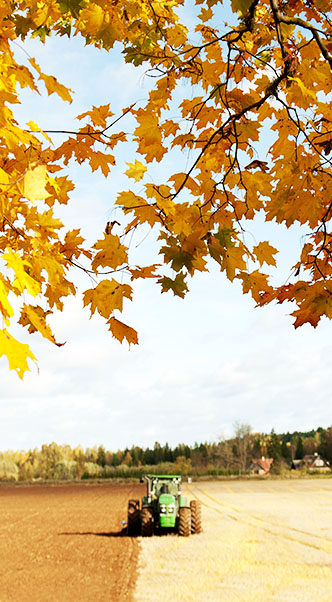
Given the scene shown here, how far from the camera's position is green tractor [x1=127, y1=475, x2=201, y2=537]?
18469mm

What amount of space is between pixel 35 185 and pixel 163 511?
704 inches

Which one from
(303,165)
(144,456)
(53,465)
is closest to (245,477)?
(53,465)

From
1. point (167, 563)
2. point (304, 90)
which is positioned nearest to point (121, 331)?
point (304, 90)

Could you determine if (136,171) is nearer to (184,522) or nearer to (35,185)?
(35,185)

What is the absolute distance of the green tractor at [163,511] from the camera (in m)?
18.5

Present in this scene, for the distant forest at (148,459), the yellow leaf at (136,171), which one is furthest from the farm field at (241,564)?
the distant forest at (148,459)

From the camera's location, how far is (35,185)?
2119 mm

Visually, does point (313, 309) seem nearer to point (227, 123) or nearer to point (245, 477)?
point (227, 123)

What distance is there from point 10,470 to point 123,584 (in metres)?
88.7

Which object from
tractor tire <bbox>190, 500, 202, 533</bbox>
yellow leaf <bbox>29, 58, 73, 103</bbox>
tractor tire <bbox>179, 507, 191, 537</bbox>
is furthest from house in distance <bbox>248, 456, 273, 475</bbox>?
yellow leaf <bbox>29, 58, 73, 103</bbox>

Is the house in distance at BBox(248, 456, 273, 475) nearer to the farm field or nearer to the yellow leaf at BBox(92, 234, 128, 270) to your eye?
the farm field

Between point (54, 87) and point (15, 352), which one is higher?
point (54, 87)

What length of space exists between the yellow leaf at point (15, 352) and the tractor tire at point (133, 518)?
18879 mm

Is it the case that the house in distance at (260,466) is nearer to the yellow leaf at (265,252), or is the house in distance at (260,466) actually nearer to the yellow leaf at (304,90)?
the yellow leaf at (265,252)
